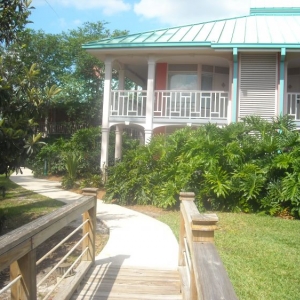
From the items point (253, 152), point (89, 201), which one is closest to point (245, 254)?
point (89, 201)

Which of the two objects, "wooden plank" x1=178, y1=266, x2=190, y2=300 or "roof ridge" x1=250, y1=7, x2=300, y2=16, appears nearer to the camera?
"wooden plank" x1=178, y1=266, x2=190, y2=300

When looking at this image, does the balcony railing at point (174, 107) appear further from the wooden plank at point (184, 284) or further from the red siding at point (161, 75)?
the wooden plank at point (184, 284)

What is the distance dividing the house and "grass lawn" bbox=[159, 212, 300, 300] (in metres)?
5.14

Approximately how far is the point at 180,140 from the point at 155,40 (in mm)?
4701

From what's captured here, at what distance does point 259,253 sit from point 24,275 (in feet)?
14.6

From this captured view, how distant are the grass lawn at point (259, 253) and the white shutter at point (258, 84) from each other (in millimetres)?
5059

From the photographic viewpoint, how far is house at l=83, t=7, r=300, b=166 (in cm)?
1308

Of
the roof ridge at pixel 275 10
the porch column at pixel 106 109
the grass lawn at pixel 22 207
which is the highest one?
the roof ridge at pixel 275 10

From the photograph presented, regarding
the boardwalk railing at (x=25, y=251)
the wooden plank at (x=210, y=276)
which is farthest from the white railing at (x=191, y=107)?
the wooden plank at (x=210, y=276)

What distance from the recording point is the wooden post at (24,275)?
2.62 meters

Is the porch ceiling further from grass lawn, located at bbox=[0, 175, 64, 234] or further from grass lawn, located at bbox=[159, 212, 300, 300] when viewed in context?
grass lawn, located at bbox=[159, 212, 300, 300]

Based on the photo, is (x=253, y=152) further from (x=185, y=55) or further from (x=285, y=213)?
(x=185, y=55)

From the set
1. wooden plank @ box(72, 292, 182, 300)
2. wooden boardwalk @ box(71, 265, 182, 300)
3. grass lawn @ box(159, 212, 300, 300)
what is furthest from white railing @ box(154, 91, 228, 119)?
wooden plank @ box(72, 292, 182, 300)

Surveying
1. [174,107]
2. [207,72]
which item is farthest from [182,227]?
[207,72]
